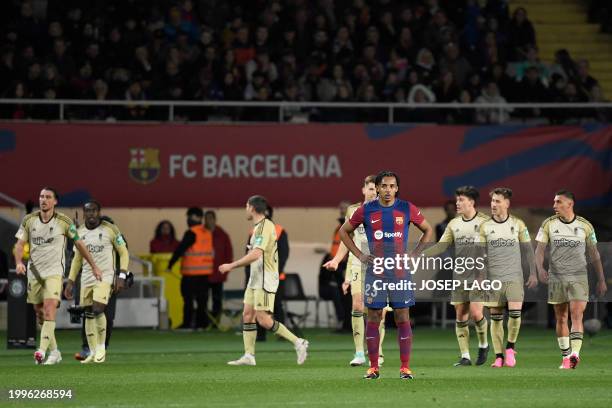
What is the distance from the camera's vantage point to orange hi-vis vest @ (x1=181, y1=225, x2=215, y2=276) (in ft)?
82.8

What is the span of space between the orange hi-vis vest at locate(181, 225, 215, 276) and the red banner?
22.7 inches

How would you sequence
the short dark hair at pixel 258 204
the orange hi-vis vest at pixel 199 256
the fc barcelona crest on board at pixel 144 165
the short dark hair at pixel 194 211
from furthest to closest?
the orange hi-vis vest at pixel 199 256
the short dark hair at pixel 194 211
the fc barcelona crest on board at pixel 144 165
the short dark hair at pixel 258 204

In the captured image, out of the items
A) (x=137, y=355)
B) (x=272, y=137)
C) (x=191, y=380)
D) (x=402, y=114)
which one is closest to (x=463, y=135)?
(x=402, y=114)

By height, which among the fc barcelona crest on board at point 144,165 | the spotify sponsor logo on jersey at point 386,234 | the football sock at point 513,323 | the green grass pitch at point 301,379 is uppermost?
the fc barcelona crest on board at point 144,165

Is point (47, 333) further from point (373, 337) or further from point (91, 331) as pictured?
point (373, 337)

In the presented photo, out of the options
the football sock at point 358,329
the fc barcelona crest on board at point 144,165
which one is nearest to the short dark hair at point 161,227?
the fc barcelona crest on board at point 144,165

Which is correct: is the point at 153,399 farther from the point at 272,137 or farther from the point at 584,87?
the point at 584,87

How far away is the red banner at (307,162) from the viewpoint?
965 inches

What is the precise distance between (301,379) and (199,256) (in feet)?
35.8

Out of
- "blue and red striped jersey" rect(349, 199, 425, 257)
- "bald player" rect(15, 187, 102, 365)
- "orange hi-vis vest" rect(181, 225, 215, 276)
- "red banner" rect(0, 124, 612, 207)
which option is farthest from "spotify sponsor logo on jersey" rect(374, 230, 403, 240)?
"orange hi-vis vest" rect(181, 225, 215, 276)

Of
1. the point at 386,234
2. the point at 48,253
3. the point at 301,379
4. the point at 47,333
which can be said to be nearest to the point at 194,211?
the point at 48,253

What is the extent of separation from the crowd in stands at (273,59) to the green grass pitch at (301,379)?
19.9 ft

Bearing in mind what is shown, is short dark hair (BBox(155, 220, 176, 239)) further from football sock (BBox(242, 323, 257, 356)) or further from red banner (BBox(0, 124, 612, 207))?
Answer: football sock (BBox(242, 323, 257, 356))

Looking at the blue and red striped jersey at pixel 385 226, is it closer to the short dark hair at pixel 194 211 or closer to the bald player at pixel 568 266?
the bald player at pixel 568 266
